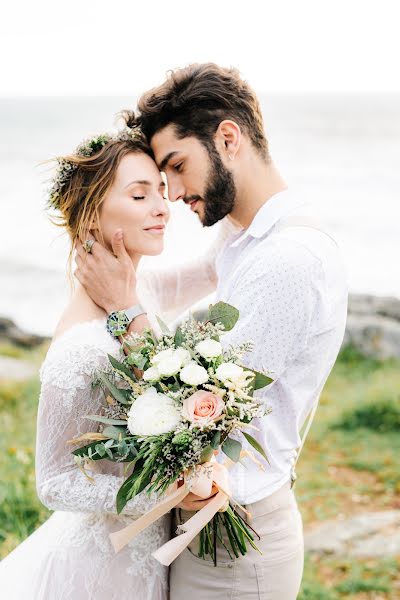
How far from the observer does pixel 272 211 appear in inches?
105

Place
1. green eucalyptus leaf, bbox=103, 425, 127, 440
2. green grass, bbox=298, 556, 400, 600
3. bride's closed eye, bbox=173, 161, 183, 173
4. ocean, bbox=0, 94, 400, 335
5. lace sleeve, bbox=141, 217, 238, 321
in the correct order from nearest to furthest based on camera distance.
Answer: green eucalyptus leaf, bbox=103, 425, 127, 440
bride's closed eye, bbox=173, 161, 183, 173
lace sleeve, bbox=141, 217, 238, 321
green grass, bbox=298, 556, 400, 600
ocean, bbox=0, 94, 400, 335

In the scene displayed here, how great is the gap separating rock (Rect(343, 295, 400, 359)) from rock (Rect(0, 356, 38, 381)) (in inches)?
174

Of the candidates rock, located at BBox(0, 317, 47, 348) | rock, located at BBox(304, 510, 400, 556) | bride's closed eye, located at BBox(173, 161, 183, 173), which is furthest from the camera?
rock, located at BBox(0, 317, 47, 348)

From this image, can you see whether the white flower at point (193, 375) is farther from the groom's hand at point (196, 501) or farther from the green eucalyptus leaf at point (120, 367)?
the groom's hand at point (196, 501)

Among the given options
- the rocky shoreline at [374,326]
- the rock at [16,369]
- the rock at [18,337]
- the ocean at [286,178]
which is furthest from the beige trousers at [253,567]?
the ocean at [286,178]

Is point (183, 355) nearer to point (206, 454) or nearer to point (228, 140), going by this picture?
A: point (206, 454)

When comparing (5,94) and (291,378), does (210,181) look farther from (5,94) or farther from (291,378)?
(5,94)

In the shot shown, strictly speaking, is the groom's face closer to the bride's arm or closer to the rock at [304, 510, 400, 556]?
the bride's arm

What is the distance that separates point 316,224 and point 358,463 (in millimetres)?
4598

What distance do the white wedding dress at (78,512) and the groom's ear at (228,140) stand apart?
91cm

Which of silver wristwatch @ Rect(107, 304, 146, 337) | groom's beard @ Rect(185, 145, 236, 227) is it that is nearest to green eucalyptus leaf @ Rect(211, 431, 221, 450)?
silver wristwatch @ Rect(107, 304, 146, 337)

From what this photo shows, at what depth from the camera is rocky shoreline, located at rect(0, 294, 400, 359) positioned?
9.01m

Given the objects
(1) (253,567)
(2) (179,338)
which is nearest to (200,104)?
(2) (179,338)

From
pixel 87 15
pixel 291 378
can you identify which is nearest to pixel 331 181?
pixel 87 15
